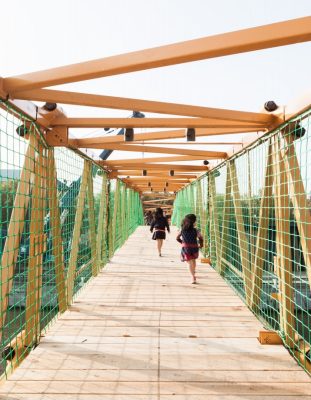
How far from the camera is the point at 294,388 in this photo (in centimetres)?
249

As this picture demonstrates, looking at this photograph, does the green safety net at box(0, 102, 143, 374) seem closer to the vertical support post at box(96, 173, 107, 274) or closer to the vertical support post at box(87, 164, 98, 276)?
the vertical support post at box(87, 164, 98, 276)

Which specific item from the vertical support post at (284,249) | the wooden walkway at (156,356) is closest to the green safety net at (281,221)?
the vertical support post at (284,249)

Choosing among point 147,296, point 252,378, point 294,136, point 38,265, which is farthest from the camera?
point 147,296

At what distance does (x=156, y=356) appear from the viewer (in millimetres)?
3021

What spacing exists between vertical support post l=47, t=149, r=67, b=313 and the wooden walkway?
0.73 ft

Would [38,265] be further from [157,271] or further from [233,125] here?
[157,271]

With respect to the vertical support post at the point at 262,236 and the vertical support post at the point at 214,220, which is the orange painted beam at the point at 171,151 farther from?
the vertical support post at the point at 262,236

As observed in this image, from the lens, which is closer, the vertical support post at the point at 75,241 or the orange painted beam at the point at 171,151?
the vertical support post at the point at 75,241

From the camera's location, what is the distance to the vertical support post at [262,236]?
371 centimetres

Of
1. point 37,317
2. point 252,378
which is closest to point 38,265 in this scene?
point 37,317

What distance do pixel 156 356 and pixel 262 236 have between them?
164 centimetres

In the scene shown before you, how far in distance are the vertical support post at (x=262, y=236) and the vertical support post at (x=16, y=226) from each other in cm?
219

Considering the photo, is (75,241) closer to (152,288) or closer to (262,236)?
(152,288)

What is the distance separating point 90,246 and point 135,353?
11.3ft
